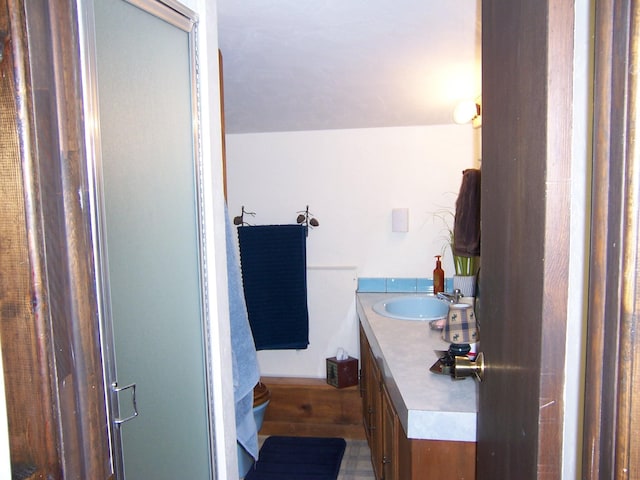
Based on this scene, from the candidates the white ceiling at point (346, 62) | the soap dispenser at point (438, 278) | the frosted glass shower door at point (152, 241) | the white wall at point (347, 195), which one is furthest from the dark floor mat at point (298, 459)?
the white ceiling at point (346, 62)

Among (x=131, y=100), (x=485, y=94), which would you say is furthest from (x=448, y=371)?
(x=131, y=100)

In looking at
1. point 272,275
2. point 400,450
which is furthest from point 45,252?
point 272,275

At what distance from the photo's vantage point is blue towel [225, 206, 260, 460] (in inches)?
65.2

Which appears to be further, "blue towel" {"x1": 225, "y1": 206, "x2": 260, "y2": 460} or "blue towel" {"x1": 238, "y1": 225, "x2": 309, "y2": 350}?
"blue towel" {"x1": 238, "y1": 225, "x2": 309, "y2": 350}

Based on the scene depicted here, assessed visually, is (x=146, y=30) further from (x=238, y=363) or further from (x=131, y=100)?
(x=238, y=363)

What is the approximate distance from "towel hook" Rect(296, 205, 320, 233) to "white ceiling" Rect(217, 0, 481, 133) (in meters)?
0.55

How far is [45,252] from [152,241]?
617mm

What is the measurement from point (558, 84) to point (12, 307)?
75 centimetres

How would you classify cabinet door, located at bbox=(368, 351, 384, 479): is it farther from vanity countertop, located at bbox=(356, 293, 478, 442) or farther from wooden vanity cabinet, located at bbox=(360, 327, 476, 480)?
vanity countertop, located at bbox=(356, 293, 478, 442)

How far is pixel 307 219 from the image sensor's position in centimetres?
306

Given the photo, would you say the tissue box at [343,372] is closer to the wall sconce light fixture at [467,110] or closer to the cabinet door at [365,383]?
the cabinet door at [365,383]

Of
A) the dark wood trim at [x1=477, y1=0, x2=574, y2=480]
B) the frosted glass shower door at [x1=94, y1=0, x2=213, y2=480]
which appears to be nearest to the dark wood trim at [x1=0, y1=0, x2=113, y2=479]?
the frosted glass shower door at [x1=94, y1=0, x2=213, y2=480]

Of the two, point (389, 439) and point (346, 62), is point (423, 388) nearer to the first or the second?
point (389, 439)

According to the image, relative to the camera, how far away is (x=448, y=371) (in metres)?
1.63
